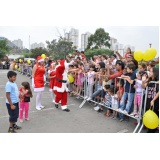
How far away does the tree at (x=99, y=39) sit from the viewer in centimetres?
3941

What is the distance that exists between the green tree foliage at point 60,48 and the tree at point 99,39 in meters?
6.83

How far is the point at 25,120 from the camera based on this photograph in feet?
17.4

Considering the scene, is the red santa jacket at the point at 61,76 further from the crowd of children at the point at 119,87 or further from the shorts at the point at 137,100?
the shorts at the point at 137,100

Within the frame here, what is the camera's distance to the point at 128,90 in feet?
15.9

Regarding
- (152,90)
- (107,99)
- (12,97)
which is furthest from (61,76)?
(152,90)

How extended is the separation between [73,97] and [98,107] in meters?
2.01

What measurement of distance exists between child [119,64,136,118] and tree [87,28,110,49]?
35.4 meters

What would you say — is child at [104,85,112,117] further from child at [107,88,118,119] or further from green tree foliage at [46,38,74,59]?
green tree foliage at [46,38,74,59]

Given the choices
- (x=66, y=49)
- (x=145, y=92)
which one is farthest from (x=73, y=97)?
(x=66, y=49)

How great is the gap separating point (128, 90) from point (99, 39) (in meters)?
35.7

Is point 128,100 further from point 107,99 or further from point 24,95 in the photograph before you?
point 24,95

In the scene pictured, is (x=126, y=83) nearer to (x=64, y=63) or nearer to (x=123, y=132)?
(x=123, y=132)

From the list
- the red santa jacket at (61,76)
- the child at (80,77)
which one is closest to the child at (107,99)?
the red santa jacket at (61,76)

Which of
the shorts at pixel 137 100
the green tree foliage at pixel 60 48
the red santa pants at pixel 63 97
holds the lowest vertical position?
the red santa pants at pixel 63 97
